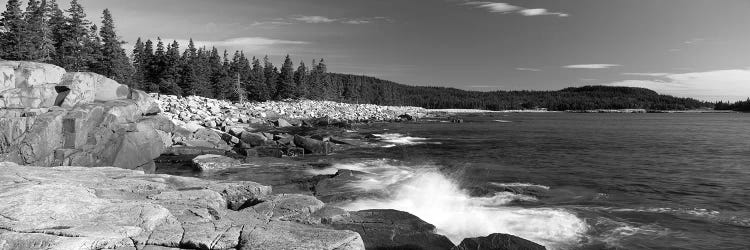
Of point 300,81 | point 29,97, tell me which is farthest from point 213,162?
point 300,81

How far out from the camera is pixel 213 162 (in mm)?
25656

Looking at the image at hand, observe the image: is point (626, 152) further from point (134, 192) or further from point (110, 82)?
point (110, 82)

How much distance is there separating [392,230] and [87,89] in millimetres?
23248

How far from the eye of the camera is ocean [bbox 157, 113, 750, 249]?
1441 cm

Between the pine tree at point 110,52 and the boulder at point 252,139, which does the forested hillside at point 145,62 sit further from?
the boulder at point 252,139

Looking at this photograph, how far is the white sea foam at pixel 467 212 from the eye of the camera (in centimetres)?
1416

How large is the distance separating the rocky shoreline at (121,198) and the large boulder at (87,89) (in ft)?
0.23

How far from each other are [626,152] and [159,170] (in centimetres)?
3798

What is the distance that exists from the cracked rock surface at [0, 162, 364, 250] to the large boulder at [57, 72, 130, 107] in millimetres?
12297

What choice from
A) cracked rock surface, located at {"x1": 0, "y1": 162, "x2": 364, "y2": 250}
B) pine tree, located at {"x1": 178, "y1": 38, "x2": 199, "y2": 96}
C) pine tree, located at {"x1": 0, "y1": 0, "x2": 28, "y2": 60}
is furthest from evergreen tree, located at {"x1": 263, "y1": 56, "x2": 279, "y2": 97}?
cracked rock surface, located at {"x1": 0, "y1": 162, "x2": 364, "y2": 250}

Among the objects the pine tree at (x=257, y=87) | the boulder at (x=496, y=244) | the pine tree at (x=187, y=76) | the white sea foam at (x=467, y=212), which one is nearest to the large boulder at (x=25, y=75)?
the white sea foam at (x=467, y=212)

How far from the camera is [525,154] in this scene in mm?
35750

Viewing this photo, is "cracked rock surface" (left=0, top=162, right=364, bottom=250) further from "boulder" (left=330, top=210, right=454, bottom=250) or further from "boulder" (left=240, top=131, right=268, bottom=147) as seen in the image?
"boulder" (left=240, top=131, right=268, bottom=147)

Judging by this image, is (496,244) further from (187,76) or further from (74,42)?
(187,76)
